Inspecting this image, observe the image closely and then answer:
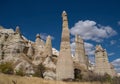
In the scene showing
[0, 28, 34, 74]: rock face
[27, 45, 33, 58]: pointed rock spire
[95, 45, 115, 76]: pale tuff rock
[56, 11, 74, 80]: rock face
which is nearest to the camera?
[56, 11, 74, 80]: rock face

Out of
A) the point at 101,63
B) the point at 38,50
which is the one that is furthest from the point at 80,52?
the point at 38,50

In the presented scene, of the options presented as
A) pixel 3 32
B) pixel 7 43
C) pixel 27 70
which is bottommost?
pixel 27 70

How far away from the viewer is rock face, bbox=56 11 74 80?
153ft

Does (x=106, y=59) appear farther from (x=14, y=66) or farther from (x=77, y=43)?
(x=14, y=66)

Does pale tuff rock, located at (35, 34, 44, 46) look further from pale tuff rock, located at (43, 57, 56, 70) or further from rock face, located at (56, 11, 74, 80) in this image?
rock face, located at (56, 11, 74, 80)

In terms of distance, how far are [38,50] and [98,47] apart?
18.7 meters

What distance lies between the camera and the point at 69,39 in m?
49.8

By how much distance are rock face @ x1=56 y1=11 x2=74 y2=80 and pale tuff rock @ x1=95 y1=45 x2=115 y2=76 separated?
21.2m

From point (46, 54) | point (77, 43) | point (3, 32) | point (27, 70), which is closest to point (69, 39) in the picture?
point (27, 70)

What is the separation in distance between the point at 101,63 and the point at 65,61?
2391 cm

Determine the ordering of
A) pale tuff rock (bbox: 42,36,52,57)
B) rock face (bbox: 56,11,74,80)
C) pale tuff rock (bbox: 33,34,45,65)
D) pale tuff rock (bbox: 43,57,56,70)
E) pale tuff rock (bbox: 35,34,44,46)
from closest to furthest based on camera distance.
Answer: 1. rock face (bbox: 56,11,74,80)
2. pale tuff rock (bbox: 43,57,56,70)
3. pale tuff rock (bbox: 33,34,45,65)
4. pale tuff rock (bbox: 42,36,52,57)
5. pale tuff rock (bbox: 35,34,44,46)

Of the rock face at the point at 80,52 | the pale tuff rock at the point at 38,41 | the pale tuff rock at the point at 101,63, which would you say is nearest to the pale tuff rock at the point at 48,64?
the rock face at the point at 80,52

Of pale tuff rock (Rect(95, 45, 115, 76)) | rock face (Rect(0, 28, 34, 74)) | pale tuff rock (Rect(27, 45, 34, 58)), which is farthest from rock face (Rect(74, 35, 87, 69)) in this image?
rock face (Rect(0, 28, 34, 74))

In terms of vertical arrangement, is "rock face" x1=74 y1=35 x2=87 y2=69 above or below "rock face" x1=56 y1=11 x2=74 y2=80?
above
